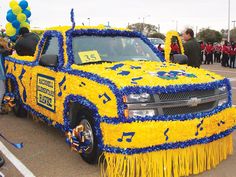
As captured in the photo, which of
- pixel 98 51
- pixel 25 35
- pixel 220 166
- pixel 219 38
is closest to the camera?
pixel 220 166

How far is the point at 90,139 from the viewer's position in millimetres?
4543

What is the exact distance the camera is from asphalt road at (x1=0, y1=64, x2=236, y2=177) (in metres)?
4.56

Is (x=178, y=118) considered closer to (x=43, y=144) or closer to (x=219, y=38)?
(x=43, y=144)

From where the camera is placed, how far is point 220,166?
4.68 metres

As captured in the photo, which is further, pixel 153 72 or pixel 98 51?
pixel 98 51

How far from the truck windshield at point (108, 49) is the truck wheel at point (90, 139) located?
3.02ft

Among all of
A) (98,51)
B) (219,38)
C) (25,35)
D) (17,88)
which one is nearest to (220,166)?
(98,51)

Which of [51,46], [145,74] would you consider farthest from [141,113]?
[51,46]

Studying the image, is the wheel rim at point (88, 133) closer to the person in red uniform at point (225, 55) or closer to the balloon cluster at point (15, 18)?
the balloon cluster at point (15, 18)

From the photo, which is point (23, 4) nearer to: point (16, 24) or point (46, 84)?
point (16, 24)

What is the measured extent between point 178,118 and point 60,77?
1880 mm

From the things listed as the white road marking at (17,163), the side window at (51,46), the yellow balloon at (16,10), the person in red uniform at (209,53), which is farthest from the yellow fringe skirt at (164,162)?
the person in red uniform at (209,53)

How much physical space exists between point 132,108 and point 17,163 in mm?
1890

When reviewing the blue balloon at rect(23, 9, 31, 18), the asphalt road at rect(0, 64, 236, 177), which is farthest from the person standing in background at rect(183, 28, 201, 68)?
the blue balloon at rect(23, 9, 31, 18)
